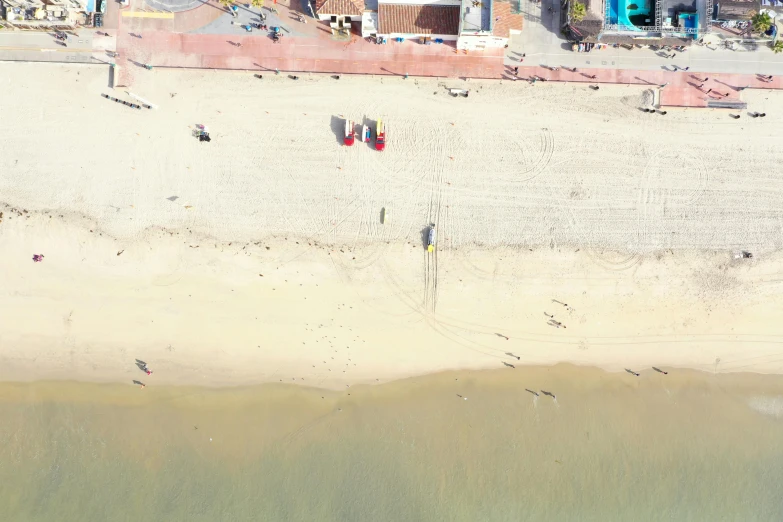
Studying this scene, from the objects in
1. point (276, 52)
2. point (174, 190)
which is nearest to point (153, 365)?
point (174, 190)

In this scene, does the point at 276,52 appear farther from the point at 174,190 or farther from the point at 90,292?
the point at 90,292

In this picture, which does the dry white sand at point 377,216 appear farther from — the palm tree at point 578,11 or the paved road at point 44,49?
the palm tree at point 578,11

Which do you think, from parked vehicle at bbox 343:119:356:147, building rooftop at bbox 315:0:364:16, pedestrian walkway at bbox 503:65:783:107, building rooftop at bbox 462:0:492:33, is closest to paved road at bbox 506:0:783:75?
pedestrian walkway at bbox 503:65:783:107

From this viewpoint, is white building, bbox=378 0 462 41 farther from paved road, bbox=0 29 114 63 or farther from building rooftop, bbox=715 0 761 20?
paved road, bbox=0 29 114 63

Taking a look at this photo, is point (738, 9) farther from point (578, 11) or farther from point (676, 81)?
point (578, 11)

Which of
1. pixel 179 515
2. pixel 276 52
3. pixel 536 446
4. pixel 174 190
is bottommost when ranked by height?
pixel 179 515

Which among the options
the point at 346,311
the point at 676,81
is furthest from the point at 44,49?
the point at 676,81

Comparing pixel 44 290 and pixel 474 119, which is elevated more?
pixel 474 119
